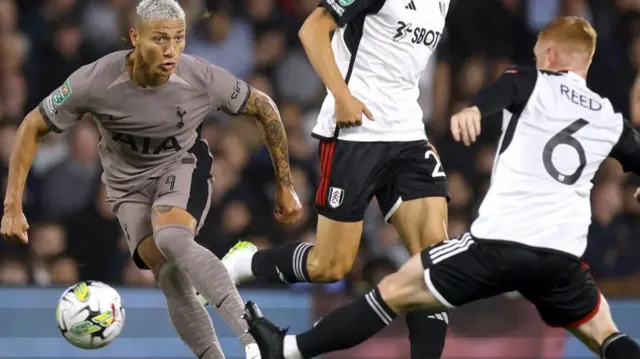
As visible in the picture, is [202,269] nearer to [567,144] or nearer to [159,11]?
[159,11]

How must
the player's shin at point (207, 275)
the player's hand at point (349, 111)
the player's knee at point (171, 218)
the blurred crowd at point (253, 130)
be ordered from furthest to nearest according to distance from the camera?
the blurred crowd at point (253, 130) → the player's knee at point (171, 218) → the player's hand at point (349, 111) → the player's shin at point (207, 275)

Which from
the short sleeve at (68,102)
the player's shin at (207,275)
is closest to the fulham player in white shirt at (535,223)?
the player's shin at (207,275)

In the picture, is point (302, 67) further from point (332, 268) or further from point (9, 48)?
point (332, 268)

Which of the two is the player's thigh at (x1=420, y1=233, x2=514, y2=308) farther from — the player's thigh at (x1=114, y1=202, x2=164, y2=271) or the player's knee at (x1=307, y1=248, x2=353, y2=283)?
the player's thigh at (x1=114, y1=202, x2=164, y2=271)

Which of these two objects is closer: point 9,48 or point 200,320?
point 200,320

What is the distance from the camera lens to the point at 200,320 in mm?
6051

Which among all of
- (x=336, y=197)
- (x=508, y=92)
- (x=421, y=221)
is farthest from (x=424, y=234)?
(x=508, y=92)

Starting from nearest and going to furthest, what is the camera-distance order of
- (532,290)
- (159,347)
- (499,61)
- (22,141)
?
(532,290) < (22,141) < (159,347) < (499,61)

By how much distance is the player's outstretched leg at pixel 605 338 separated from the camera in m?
5.16

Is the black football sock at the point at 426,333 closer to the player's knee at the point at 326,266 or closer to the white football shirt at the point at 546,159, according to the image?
the player's knee at the point at 326,266

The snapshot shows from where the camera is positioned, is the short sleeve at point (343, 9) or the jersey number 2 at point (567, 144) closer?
the jersey number 2 at point (567, 144)

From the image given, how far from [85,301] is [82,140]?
2.35m

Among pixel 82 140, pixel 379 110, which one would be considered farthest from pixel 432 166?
pixel 82 140

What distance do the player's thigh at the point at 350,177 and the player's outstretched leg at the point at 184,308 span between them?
68 centimetres
